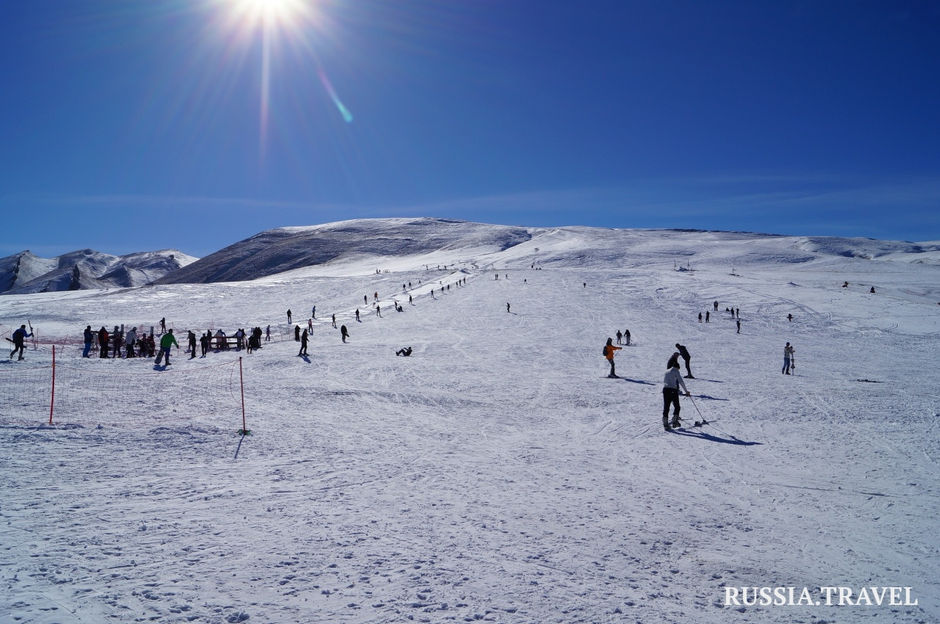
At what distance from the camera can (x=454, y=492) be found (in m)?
7.39

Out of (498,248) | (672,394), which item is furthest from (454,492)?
(498,248)

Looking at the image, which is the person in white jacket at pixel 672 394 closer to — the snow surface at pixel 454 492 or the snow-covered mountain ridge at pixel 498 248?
the snow surface at pixel 454 492

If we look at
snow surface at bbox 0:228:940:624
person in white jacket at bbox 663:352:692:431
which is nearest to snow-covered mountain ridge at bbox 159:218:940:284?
snow surface at bbox 0:228:940:624

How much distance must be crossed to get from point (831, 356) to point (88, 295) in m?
76.1

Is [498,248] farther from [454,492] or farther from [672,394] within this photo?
[454,492]

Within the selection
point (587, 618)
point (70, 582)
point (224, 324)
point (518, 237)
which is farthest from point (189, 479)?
point (518, 237)

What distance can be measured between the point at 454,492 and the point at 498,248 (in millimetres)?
132458

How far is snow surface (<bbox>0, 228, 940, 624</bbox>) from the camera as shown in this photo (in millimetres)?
4762

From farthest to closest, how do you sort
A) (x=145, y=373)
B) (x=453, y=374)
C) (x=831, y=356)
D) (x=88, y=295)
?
(x=88, y=295), (x=831, y=356), (x=453, y=374), (x=145, y=373)

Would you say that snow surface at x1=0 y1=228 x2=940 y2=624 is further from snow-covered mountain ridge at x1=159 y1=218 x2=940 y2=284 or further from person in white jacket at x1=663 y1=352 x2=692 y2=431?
snow-covered mountain ridge at x1=159 y1=218 x2=940 y2=284

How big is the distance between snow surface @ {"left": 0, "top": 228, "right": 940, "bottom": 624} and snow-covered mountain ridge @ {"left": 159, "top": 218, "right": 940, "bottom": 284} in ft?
272

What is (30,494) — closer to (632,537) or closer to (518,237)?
(632,537)

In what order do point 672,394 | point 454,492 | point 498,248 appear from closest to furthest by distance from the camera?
point 454,492, point 672,394, point 498,248

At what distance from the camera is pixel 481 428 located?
1169 cm
